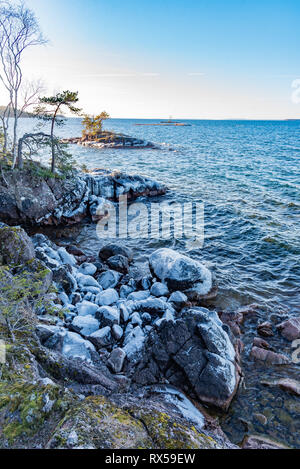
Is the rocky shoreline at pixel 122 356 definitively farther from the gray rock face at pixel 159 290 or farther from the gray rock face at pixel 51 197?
the gray rock face at pixel 51 197

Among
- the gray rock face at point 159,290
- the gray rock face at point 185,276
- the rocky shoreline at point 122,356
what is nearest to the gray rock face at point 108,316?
the rocky shoreline at point 122,356

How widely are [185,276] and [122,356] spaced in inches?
151

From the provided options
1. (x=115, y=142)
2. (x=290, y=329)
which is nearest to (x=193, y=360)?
(x=290, y=329)

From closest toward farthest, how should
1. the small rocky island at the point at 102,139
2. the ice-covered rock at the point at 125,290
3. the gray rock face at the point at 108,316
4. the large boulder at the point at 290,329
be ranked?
the gray rock face at the point at 108,316 → the large boulder at the point at 290,329 → the ice-covered rock at the point at 125,290 → the small rocky island at the point at 102,139

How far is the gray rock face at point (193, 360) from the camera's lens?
5.08 metres

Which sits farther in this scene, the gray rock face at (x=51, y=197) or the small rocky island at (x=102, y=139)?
the small rocky island at (x=102, y=139)

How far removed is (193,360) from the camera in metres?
5.38

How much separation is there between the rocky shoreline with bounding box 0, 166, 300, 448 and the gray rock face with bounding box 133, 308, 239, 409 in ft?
0.07

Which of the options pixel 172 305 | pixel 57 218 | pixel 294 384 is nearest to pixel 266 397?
pixel 294 384

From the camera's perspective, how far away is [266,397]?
5344 mm

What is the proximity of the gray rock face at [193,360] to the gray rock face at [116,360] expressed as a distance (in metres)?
0.35

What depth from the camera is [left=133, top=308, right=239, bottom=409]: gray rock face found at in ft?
16.7

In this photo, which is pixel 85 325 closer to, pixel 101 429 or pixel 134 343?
pixel 134 343

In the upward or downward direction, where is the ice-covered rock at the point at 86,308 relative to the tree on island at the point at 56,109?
downward
